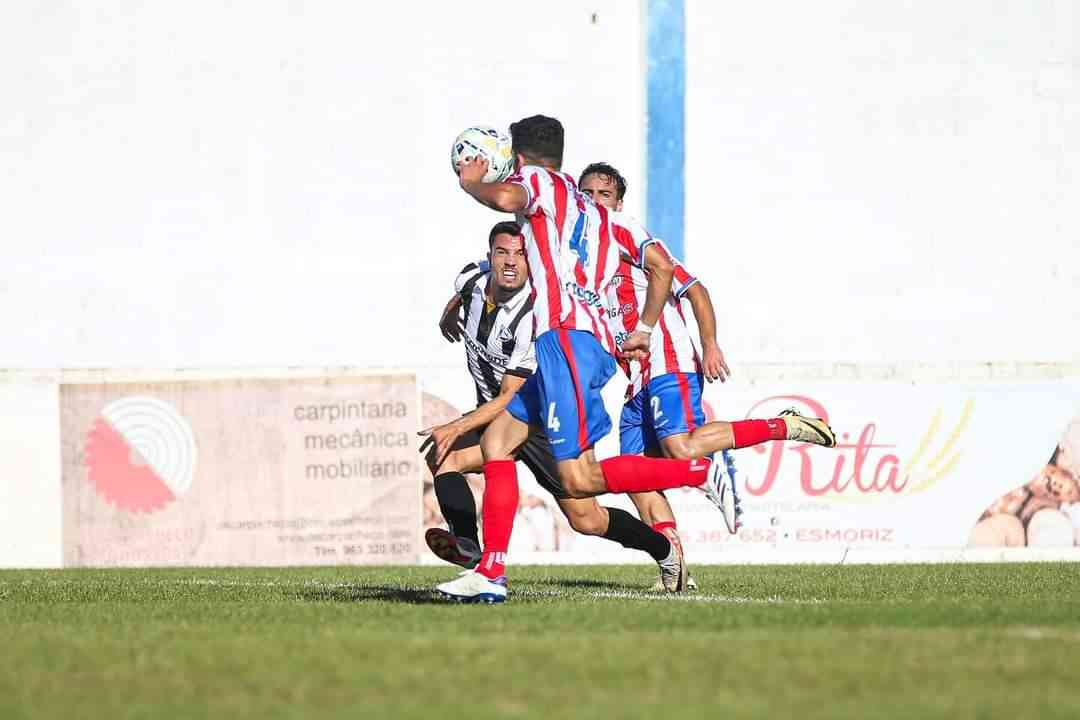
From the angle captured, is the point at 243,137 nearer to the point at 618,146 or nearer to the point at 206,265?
the point at 206,265

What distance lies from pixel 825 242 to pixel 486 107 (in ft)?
15.6

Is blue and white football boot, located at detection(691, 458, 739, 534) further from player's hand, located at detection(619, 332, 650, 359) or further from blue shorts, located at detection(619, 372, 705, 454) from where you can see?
player's hand, located at detection(619, 332, 650, 359)

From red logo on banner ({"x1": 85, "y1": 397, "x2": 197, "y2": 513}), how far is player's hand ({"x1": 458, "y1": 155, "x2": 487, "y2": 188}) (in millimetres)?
9571

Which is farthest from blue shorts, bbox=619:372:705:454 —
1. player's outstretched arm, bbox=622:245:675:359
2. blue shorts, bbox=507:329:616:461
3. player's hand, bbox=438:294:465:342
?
blue shorts, bbox=507:329:616:461

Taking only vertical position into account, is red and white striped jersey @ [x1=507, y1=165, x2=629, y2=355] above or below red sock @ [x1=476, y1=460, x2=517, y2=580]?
above

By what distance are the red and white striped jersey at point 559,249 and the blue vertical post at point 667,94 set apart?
14.6m

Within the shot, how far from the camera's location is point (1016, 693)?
4.12 m

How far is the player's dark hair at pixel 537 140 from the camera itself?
746 cm

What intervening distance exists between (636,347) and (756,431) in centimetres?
99

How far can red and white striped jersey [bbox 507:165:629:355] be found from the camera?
718cm

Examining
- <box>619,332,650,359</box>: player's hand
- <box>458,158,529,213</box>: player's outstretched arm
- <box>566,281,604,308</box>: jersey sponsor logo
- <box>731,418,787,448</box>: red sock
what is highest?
<box>458,158,529,213</box>: player's outstretched arm

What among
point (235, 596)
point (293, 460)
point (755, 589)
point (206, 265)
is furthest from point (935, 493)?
point (206, 265)

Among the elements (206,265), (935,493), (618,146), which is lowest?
(935,493)

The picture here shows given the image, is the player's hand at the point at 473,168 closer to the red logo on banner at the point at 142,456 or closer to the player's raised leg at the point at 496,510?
the player's raised leg at the point at 496,510
